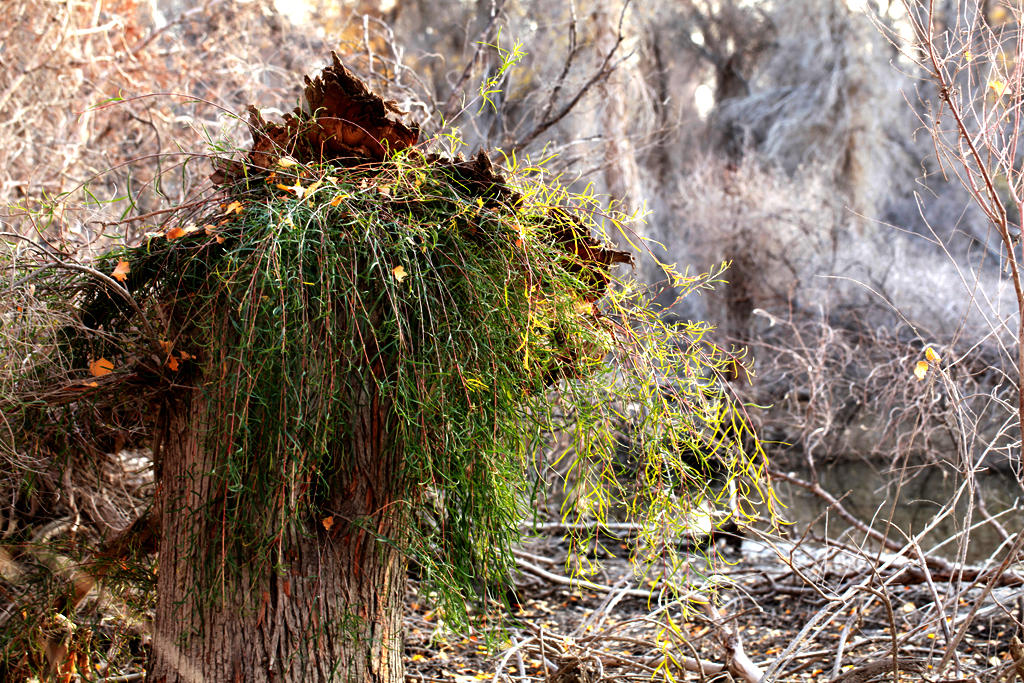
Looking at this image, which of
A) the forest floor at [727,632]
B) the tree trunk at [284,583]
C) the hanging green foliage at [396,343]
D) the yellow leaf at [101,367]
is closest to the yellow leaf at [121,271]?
the hanging green foliage at [396,343]

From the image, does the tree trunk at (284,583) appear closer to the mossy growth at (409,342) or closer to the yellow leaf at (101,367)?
the mossy growth at (409,342)

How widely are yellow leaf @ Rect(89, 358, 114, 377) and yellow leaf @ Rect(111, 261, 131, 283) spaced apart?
0.65 feet

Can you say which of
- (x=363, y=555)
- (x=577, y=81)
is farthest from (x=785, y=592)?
(x=577, y=81)

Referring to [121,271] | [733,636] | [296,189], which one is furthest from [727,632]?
[121,271]

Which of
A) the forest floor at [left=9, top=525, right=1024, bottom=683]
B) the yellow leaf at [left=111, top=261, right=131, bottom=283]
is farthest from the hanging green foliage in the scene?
the forest floor at [left=9, top=525, right=1024, bottom=683]

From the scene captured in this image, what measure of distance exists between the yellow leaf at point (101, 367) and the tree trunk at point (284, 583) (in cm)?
18

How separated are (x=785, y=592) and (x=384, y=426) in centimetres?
310

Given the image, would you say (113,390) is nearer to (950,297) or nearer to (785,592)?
(785,592)

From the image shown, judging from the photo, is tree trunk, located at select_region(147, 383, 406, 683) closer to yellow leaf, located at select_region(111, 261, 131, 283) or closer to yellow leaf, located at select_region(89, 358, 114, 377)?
yellow leaf, located at select_region(89, 358, 114, 377)

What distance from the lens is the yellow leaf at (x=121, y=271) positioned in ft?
6.03

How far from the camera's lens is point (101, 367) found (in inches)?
75.2

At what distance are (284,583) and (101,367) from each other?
677 mm

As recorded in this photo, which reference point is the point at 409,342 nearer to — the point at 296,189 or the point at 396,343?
the point at 396,343

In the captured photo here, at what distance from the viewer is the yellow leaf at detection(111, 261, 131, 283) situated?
1838 mm
